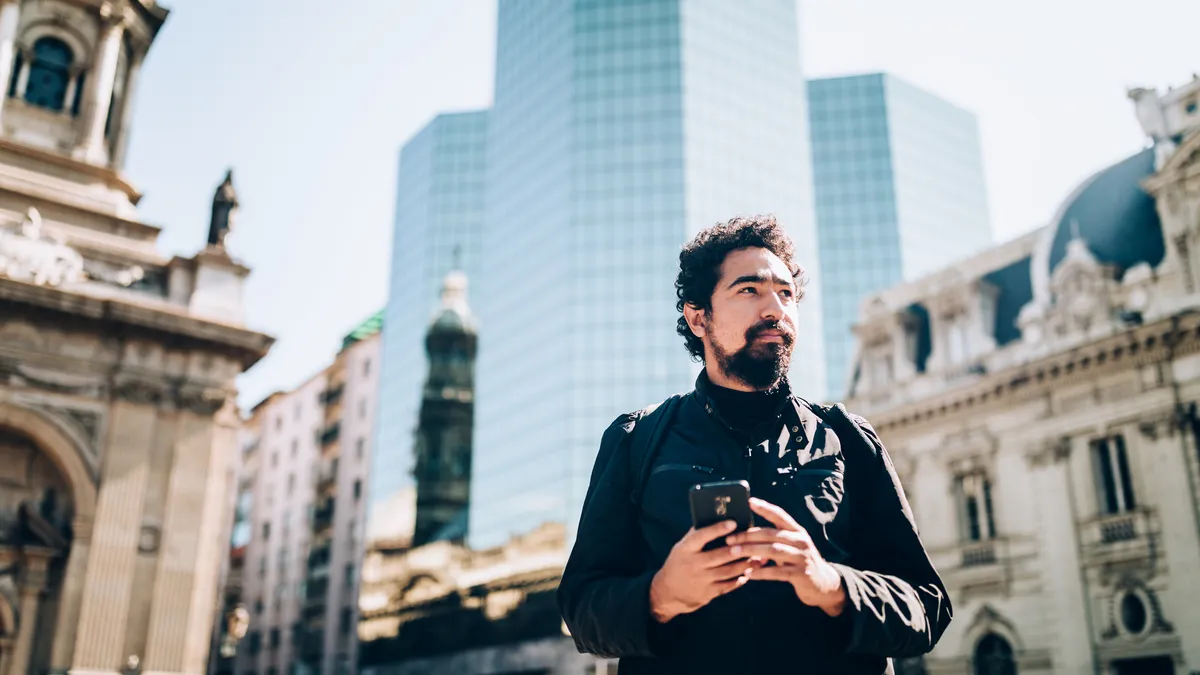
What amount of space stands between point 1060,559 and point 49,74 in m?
29.8

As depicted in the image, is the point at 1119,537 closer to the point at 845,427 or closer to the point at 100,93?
the point at 845,427

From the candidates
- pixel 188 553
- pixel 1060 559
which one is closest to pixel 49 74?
pixel 188 553

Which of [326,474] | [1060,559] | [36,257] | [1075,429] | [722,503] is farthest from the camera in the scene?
[326,474]

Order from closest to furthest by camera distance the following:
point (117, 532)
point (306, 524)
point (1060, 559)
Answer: point (117, 532), point (1060, 559), point (306, 524)

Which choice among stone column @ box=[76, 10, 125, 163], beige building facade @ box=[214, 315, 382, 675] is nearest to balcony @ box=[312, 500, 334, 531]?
beige building facade @ box=[214, 315, 382, 675]

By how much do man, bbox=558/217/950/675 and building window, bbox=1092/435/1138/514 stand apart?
25873mm

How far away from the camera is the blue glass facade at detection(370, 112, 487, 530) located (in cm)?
7150

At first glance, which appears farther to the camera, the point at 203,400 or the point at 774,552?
the point at 203,400

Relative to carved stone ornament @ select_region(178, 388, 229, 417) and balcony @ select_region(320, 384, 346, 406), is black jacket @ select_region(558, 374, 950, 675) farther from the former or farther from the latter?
balcony @ select_region(320, 384, 346, 406)

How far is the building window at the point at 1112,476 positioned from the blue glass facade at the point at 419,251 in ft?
163

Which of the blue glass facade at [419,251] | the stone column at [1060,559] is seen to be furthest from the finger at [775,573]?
the blue glass facade at [419,251]

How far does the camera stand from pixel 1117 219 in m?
28.9

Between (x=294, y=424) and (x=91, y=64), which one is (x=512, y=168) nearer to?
(x=294, y=424)

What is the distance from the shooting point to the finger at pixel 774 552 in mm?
2428
